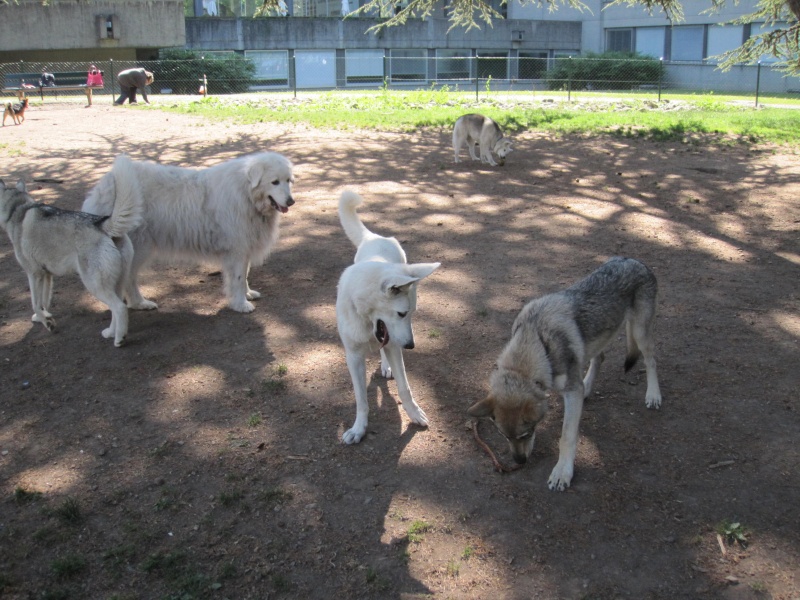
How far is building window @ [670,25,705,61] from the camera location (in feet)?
140

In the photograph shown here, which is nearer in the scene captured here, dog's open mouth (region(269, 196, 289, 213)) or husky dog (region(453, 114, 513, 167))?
dog's open mouth (region(269, 196, 289, 213))

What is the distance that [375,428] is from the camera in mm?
4723

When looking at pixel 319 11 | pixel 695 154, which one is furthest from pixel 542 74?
pixel 695 154

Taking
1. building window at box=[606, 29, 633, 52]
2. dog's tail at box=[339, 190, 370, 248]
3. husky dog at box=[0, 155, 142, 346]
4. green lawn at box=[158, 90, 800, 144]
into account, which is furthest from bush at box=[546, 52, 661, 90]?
husky dog at box=[0, 155, 142, 346]

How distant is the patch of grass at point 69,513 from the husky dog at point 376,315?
5.30 ft

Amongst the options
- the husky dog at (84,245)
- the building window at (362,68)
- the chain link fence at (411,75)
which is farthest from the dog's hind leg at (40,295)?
the building window at (362,68)

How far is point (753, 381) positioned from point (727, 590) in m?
2.27

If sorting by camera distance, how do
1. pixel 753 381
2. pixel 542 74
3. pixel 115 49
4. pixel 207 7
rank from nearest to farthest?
pixel 753 381
pixel 115 49
pixel 542 74
pixel 207 7

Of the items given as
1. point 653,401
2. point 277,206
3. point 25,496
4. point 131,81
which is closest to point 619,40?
Answer: point 131,81

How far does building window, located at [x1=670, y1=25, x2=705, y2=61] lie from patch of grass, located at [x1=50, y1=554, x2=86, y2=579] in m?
47.2

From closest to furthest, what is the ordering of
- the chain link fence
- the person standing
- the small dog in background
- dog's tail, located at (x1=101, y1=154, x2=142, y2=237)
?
dog's tail, located at (x1=101, y1=154, x2=142, y2=237), the small dog in background, the person standing, the chain link fence

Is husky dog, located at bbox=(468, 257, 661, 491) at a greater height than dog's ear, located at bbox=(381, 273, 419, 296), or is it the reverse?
dog's ear, located at bbox=(381, 273, 419, 296)

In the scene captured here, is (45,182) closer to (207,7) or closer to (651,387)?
(651,387)

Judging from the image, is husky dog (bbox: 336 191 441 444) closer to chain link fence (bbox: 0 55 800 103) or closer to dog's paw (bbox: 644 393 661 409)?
dog's paw (bbox: 644 393 661 409)
